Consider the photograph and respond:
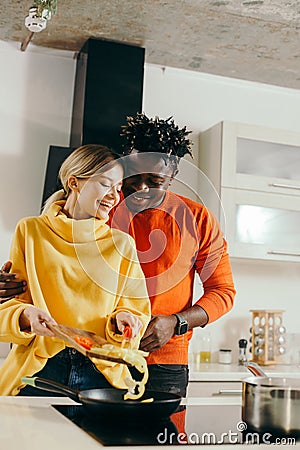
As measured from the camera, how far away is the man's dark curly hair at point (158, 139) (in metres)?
2.43

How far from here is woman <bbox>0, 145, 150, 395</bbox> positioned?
1773 mm

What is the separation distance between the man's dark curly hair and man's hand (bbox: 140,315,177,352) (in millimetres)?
664

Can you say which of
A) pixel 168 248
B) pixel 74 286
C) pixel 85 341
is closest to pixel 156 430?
pixel 85 341

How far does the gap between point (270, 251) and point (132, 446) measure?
2414 mm

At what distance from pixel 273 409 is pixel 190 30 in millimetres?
2309

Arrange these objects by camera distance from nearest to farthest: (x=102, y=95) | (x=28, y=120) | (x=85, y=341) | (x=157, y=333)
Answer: (x=85, y=341), (x=157, y=333), (x=102, y=95), (x=28, y=120)

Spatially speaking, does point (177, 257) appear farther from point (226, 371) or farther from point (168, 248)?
point (226, 371)

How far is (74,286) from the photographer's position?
74.5 inches

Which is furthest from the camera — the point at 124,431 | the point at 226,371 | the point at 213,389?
the point at 226,371

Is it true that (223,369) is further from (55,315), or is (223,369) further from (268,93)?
(268,93)

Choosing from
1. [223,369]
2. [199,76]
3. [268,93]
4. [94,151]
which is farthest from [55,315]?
[268,93]

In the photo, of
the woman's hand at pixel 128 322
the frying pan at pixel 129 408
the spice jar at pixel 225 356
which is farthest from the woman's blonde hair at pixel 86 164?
the spice jar at pixel 225 356

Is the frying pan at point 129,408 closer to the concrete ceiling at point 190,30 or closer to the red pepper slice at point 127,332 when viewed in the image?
the red pepper slice at point 127,332

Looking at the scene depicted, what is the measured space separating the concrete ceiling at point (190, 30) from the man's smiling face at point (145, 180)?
0.79 m
